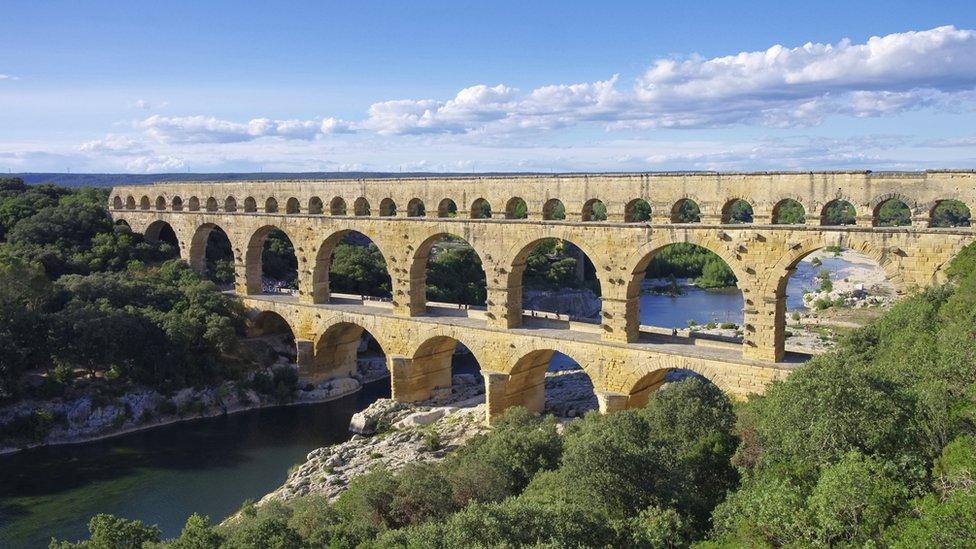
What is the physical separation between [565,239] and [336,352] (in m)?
10.8

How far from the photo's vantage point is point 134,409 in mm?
23641

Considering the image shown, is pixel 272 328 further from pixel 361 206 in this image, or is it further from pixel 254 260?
pixel 361 206

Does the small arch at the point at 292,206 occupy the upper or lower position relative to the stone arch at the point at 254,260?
upper

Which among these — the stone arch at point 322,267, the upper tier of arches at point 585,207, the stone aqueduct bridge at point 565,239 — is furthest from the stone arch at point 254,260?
the stone arch at point 322,267

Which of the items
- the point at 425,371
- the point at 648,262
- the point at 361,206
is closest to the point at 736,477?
the point at 648,262

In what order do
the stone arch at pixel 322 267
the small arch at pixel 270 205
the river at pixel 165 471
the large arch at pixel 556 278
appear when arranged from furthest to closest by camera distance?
the large arch at pixel 556 278 < the small arch at pixel 270 205 < the stone arch at pixel 322 267 < the river at pixel 165 471

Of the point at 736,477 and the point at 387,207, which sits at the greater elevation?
the point at 387,207

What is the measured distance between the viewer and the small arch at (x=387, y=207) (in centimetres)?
2420

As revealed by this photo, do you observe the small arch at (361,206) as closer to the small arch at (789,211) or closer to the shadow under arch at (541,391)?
the shadow under arch at (541,391)

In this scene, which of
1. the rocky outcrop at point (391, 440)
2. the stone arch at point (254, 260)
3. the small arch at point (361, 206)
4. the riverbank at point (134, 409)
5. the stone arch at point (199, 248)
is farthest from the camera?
the stone arch at point (199, 248)

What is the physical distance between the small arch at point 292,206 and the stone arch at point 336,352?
14.2 ft

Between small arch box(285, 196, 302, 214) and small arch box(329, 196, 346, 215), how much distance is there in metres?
1.77

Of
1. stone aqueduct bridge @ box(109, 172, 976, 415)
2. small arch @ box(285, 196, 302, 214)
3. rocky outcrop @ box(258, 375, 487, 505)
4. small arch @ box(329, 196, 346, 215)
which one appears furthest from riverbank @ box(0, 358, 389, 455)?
small arch @ box(329, 196, 346, 215)

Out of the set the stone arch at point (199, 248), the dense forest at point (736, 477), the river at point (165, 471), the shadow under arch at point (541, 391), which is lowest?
the river at point (165, 471)
